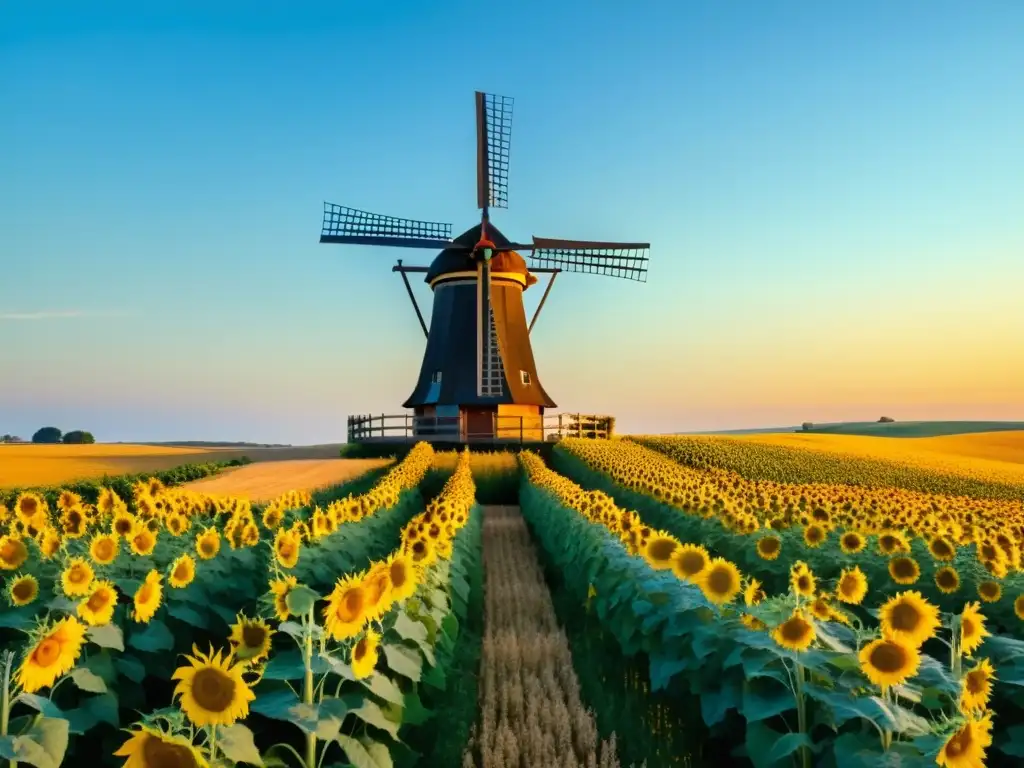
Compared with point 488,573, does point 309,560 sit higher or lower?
higher

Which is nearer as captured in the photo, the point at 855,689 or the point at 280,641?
the point at 855,689

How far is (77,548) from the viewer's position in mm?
7488

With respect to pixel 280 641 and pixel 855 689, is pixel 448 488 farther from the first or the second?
pixel 855 689

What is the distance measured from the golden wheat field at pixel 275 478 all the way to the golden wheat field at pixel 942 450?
18.2 m

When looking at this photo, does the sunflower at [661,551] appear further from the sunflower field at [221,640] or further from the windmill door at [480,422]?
the windmill door at [480,422]

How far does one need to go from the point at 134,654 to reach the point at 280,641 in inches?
39.9

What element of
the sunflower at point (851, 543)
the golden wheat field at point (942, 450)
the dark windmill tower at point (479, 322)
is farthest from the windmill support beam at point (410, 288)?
the sunflower at point (851, 543)

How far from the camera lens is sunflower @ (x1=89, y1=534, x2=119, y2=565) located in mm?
6223

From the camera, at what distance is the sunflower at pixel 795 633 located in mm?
4066

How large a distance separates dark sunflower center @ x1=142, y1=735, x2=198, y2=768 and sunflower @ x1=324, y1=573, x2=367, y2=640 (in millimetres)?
1084

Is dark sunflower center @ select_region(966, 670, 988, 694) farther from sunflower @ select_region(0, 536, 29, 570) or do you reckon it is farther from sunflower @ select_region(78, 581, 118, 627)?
sunflower @ select_region(0, 536, 29, 570)

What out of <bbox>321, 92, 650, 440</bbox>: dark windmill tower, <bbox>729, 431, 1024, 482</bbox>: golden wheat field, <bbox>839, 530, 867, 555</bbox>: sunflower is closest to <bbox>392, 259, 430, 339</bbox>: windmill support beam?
<bbox>321, 92, 650, 440</bbox>: dark windmill tower

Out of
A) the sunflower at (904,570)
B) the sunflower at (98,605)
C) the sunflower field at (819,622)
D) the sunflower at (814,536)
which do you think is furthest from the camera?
the sunflower at (814,536)


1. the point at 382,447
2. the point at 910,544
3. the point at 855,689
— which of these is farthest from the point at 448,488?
the point at 382,447
